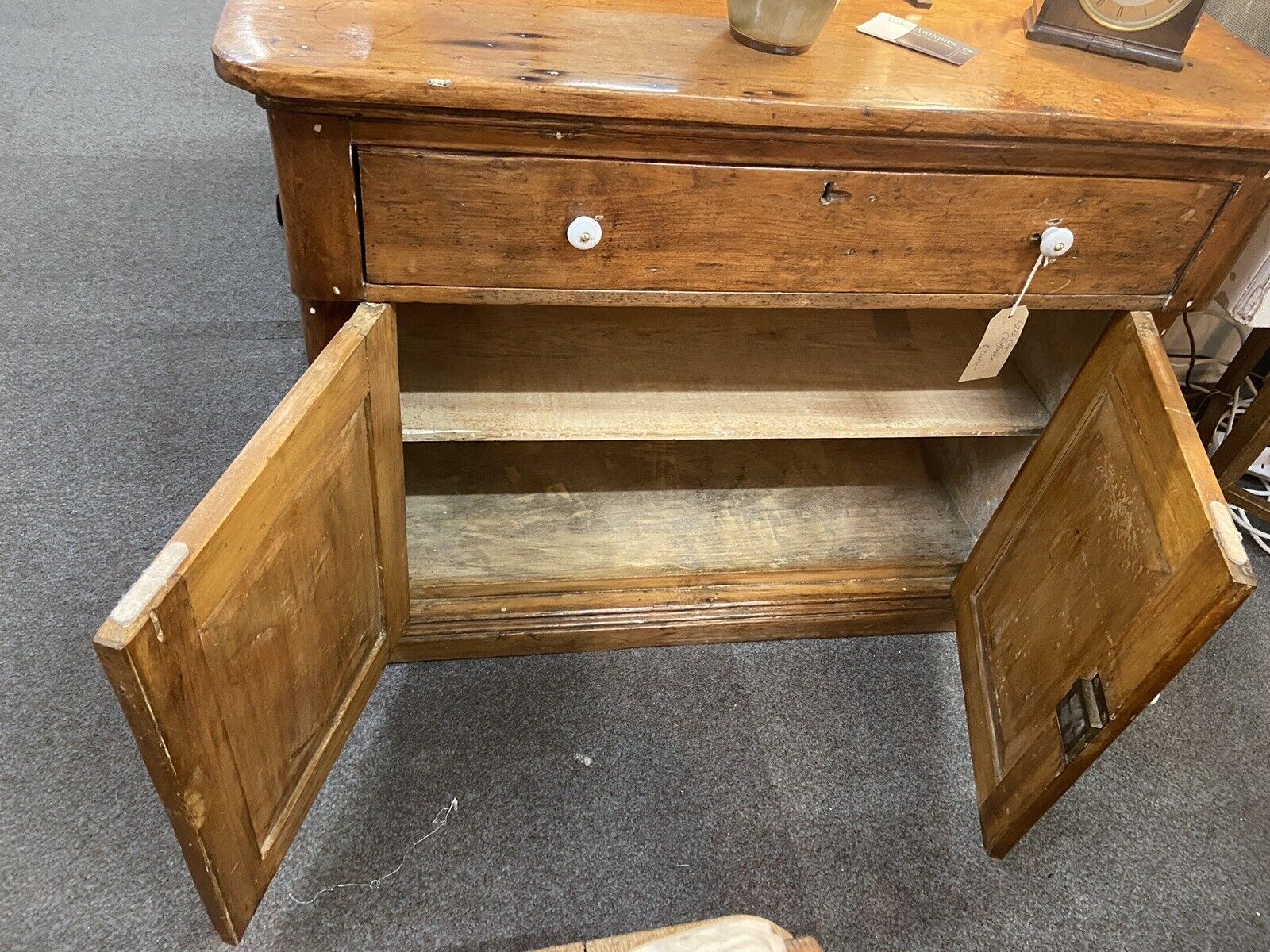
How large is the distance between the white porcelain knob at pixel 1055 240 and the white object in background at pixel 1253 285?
268 mm

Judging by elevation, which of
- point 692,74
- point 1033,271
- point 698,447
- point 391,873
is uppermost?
point 692,74

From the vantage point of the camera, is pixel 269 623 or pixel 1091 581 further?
pixel 1091 581

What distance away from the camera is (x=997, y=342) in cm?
96

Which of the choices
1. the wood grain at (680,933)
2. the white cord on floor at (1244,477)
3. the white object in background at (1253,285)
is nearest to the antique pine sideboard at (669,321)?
the white object in background at (1253,285)

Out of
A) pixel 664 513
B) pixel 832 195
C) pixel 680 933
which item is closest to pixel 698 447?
pixel 664 513

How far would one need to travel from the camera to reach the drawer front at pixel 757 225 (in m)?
0.76

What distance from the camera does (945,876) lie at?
40.4 inches

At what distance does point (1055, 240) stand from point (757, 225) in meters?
0.28

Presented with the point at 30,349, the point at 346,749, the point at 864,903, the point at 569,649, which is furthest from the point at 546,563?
the point at 30,349

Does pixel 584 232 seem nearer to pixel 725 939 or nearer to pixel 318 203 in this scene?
pixel 318 203

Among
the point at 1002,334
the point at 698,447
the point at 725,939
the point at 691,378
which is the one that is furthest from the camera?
the point at 698,447

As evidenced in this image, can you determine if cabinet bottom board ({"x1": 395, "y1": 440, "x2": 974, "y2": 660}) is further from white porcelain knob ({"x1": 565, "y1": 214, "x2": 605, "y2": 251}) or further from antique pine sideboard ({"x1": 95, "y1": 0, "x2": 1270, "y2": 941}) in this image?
white porcelain knob ({"x1": 565, "y1": 214, "x2": 605, "y2": 251})

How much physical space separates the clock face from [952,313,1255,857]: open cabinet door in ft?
0.91

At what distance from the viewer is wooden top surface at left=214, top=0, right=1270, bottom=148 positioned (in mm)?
684
